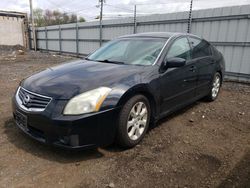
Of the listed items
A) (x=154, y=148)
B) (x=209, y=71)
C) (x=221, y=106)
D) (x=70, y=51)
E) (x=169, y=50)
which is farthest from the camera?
(x=70, y=51)

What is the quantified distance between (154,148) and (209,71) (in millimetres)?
2353

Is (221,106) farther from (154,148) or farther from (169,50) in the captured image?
(154,148)

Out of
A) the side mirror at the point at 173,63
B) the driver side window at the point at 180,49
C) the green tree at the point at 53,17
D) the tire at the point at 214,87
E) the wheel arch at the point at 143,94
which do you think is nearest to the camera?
the wheel arch at the point at 143,94

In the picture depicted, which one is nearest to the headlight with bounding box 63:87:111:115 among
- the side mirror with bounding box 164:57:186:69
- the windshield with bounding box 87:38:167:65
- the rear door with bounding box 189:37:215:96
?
the windshield with bounding box 87:38:167:65

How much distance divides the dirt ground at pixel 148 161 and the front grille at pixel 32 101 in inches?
23.0

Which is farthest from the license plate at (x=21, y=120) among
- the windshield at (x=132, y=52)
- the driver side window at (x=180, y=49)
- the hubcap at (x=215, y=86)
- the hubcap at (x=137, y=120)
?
the hubcap at (x=215, y=86)

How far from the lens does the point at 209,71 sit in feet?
14.8

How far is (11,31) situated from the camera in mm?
23500

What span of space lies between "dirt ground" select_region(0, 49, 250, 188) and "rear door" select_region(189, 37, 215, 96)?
35.0 inches

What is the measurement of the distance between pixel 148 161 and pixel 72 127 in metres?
1.00

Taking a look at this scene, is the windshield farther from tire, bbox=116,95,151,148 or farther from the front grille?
the front grille

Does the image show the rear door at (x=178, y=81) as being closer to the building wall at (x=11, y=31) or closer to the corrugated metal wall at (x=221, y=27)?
the corrugated metal wall at (x=221, y=27)

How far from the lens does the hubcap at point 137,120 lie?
285 cm

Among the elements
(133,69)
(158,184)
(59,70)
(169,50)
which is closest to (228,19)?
(169,50)
